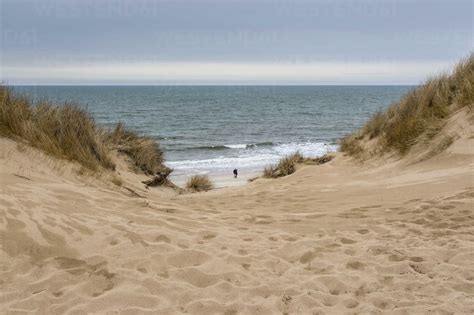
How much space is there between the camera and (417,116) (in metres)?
9.88

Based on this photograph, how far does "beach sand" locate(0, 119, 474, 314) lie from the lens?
3627 mm

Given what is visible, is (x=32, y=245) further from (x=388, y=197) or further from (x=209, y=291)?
(x=388, y=197)

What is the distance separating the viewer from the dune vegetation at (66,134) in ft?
25.4

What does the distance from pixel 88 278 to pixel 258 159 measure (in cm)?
1568

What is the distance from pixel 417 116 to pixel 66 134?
23.8 ft

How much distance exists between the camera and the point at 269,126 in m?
34.0

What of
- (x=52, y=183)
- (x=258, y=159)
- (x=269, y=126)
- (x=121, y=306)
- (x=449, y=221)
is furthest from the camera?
(x=269, y=126)

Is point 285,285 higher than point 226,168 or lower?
higher

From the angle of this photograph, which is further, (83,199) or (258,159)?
(258,159)

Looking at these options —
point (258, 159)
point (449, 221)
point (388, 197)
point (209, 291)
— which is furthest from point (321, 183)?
point (258, 159)

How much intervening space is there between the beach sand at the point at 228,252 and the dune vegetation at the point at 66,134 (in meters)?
0.83

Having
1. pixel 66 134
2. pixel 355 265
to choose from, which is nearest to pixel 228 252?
pixel 355 265

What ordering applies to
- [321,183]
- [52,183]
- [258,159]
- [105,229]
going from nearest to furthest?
[105,229] → [52,183] → [321,183] → [258,159]

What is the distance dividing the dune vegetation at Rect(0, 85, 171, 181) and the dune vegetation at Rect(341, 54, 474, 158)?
5.35 metres
